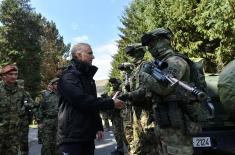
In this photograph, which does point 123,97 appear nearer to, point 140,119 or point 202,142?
point 140,119

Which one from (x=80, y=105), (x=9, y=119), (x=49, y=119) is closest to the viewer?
(x=80, y=105)

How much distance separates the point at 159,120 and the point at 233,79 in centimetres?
129

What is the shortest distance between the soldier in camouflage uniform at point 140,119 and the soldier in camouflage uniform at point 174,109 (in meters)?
1.86

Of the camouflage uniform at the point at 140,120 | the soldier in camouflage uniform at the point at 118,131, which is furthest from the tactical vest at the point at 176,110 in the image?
the soldier in camouflage uniform at the point at 118,131

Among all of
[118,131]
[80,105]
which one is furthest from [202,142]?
[118,131]

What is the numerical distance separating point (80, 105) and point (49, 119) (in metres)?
5.77

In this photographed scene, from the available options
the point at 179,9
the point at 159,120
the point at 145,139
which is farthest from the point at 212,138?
the point at 179,9

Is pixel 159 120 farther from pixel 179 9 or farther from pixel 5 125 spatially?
pixel 179 9

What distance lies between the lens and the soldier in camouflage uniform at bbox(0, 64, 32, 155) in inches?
331

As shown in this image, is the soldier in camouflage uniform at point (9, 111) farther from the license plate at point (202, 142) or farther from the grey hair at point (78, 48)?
the license plate at point (202, 142)

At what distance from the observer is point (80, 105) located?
5.82 meters

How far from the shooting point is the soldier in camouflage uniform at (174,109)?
5.79 m

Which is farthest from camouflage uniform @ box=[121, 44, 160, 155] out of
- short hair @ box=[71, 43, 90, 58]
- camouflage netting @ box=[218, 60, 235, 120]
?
short hair @ box=[71, 43, 90, 58]

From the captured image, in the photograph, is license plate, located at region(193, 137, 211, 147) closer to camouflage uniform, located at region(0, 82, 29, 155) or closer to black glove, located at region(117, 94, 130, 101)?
black glove, located at region(117, 94, 130, 101)
